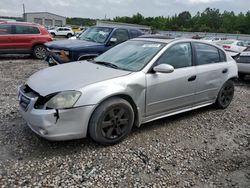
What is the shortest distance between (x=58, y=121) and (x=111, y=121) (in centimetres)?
77

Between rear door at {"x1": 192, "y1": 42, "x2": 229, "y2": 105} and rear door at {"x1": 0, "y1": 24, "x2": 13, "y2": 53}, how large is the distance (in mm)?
8777

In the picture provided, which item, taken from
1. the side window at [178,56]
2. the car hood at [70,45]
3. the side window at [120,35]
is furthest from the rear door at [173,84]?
the side window at [120,35]

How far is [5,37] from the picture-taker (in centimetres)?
1105

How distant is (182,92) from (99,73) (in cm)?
151

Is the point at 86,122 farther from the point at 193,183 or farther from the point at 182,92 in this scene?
the point at 182,92

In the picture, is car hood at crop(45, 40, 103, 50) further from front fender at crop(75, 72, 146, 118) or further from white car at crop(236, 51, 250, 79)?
white car at crop(236, 51, 250, 79)

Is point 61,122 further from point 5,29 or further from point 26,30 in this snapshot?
point 26,30

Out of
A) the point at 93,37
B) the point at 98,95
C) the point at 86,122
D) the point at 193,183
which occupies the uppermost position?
the point at 93,37

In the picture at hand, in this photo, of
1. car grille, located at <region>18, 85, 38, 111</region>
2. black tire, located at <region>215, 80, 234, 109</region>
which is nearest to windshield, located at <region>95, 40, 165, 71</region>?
car grille, located at <region>18, 85, 38, 111</region>

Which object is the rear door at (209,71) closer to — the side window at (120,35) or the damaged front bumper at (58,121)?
the damaged front bumper at (58,121)

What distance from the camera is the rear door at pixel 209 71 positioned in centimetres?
489

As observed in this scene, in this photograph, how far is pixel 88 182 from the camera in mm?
2994

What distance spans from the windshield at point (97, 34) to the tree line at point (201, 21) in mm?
73539

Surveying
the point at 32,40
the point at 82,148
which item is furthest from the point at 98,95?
the point at 32,40
